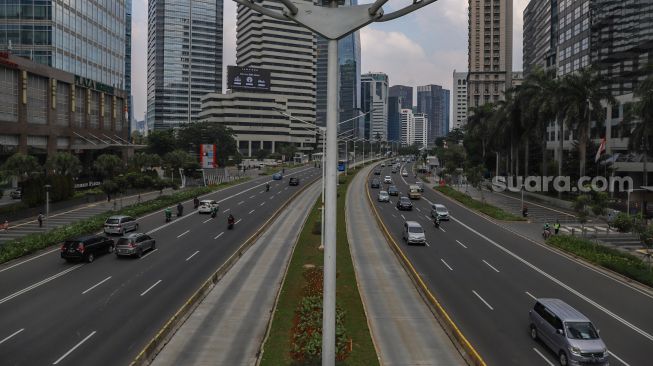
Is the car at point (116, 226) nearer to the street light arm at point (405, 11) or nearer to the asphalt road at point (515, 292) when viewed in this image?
the asphalt road at point (515, 292)

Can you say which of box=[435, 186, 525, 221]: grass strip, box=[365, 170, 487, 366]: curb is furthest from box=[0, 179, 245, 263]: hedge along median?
box=[435, 186, 525, 221]: grass strip

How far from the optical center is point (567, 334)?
59.1ft

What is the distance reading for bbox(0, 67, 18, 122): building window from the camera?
212 ft

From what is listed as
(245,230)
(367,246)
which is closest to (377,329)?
(367,246)

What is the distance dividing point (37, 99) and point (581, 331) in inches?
2990

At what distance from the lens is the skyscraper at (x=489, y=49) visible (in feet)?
598

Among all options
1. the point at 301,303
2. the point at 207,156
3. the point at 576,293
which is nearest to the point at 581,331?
the point at 576,293

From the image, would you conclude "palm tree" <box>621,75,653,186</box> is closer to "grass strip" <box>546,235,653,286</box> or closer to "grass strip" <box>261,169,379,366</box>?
"grass strip" <box>546,235,653,286</box>

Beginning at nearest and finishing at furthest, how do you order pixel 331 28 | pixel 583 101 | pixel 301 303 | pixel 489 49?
pixel 331 28, pixel 301 303, pixel 583 101, pixel 489 49

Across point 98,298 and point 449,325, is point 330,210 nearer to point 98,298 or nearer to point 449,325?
point 449,325

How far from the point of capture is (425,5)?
9.22 meters

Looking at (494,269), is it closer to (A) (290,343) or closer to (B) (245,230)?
(A) (290,343)

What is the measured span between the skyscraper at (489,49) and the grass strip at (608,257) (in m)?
150

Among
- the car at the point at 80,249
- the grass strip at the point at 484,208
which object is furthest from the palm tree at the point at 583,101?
the car at the point at 80,249
